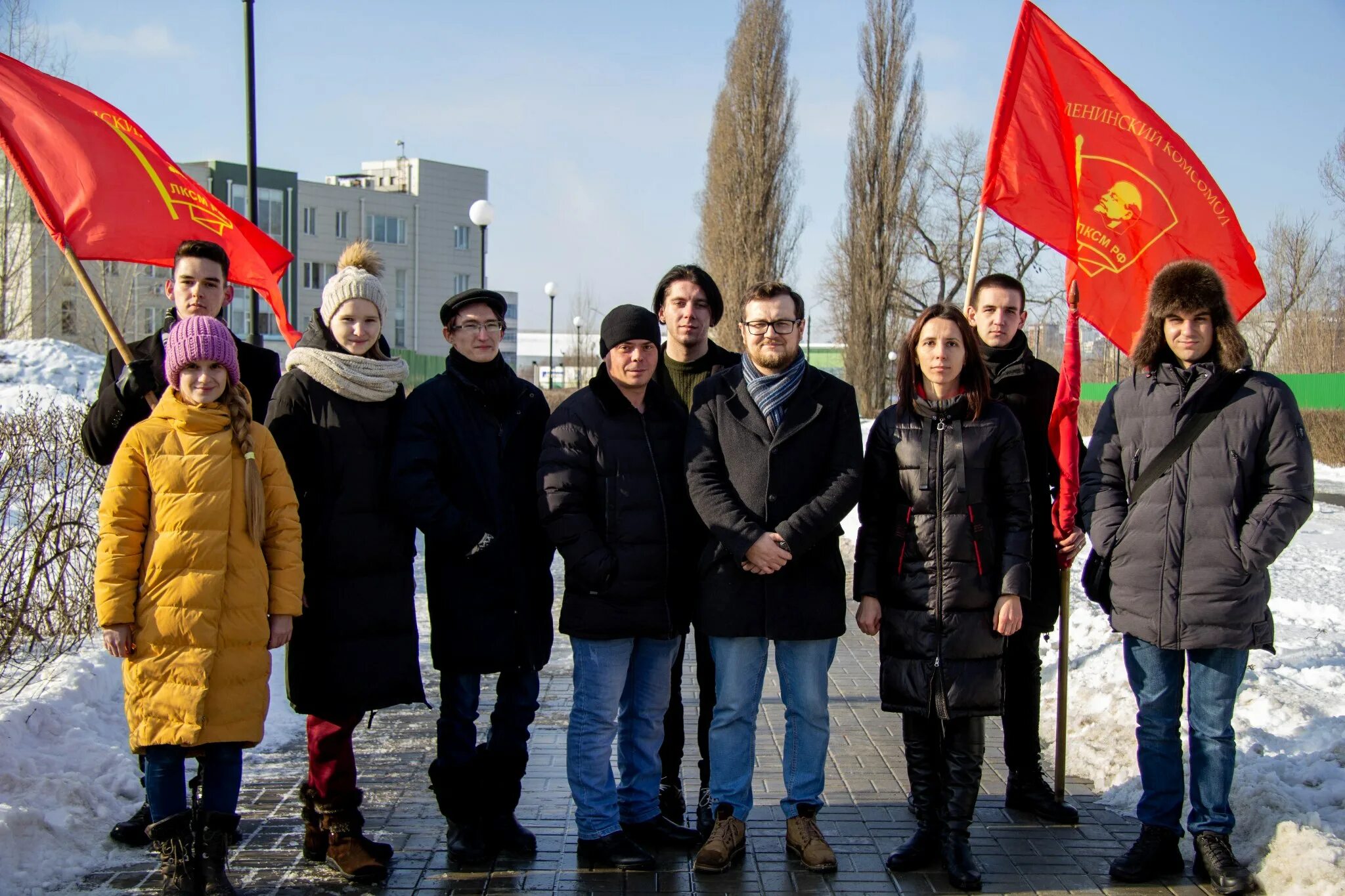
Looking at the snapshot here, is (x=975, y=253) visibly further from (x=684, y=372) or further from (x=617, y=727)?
(x=617, y=727)

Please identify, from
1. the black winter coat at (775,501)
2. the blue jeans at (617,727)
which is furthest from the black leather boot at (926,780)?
the blue jeans at (617,727)

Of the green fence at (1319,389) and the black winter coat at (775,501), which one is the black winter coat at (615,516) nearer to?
the black winter coat at (775,501)

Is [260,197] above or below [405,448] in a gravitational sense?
above

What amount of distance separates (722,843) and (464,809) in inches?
41.2

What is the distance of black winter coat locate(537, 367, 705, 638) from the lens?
4.50m

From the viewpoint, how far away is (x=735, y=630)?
450 cm

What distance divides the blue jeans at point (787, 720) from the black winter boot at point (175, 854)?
1.98m

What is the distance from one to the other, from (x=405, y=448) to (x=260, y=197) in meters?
59.4

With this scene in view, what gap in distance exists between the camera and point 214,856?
13.3ft

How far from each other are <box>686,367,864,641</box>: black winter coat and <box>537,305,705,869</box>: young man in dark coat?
16 cm

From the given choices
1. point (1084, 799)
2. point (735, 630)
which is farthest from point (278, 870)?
point (1084, 799)

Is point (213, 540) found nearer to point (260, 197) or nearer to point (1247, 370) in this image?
point (1247, 370)

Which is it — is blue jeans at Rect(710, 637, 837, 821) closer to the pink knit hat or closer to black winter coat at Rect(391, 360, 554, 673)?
black winter coat at Rect(391, 360, 554, 673)

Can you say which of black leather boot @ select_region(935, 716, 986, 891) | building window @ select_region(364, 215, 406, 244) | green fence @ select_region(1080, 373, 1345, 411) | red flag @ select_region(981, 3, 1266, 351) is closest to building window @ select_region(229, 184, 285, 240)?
building window @ select_region(364, 215, 406, 244)
